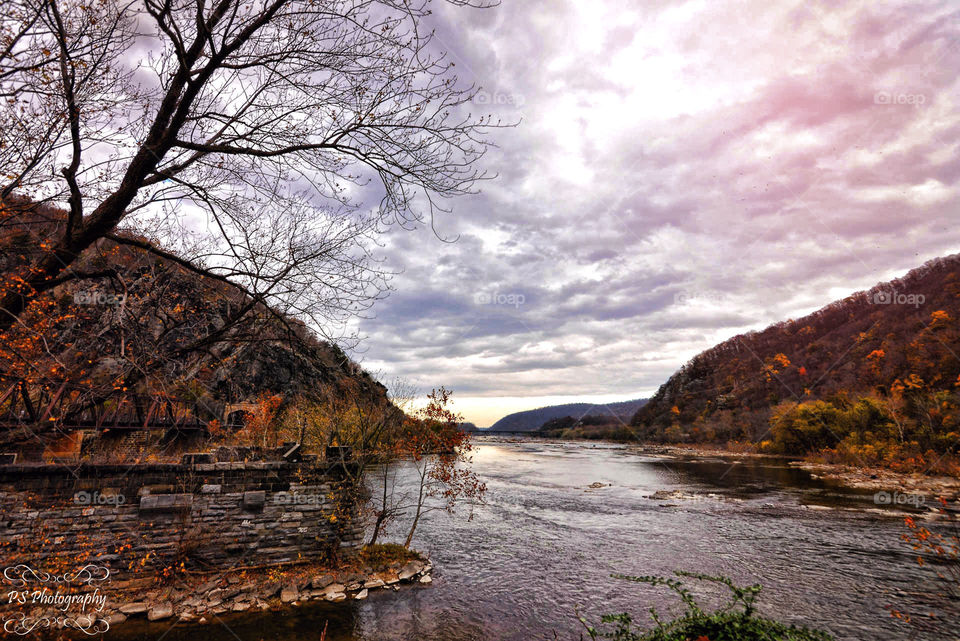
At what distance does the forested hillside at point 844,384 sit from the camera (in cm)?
3066

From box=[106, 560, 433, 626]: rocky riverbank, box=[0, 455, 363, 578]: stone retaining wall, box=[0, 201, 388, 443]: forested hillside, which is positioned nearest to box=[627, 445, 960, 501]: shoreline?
box=[106, 560, 433, 626]: rocky riverbank

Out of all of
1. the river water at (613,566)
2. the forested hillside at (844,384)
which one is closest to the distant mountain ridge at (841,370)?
the forested hillside at (844,384)

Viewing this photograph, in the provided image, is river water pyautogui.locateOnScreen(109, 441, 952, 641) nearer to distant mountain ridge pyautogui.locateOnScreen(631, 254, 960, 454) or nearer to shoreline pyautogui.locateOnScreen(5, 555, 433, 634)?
shoreline pyautogui.locateOnScreen(5, 555, 433, 634)

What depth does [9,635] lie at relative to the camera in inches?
332

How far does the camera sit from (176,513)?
1107 cm

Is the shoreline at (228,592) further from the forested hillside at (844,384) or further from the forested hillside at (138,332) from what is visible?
the forested hillside at (844,384)

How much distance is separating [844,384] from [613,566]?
5592cm

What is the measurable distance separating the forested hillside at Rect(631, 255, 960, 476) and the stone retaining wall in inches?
1456

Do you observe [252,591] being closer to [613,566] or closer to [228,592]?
[228,592]

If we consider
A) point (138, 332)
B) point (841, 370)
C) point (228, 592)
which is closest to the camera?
point (138, 332)

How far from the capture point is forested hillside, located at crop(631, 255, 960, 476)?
30656mm

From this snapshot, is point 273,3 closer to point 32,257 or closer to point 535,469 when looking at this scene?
point 32,257

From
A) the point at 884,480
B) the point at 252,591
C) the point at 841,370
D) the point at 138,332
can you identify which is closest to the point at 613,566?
the point at 252,591

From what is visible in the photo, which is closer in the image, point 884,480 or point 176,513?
point 176,513
